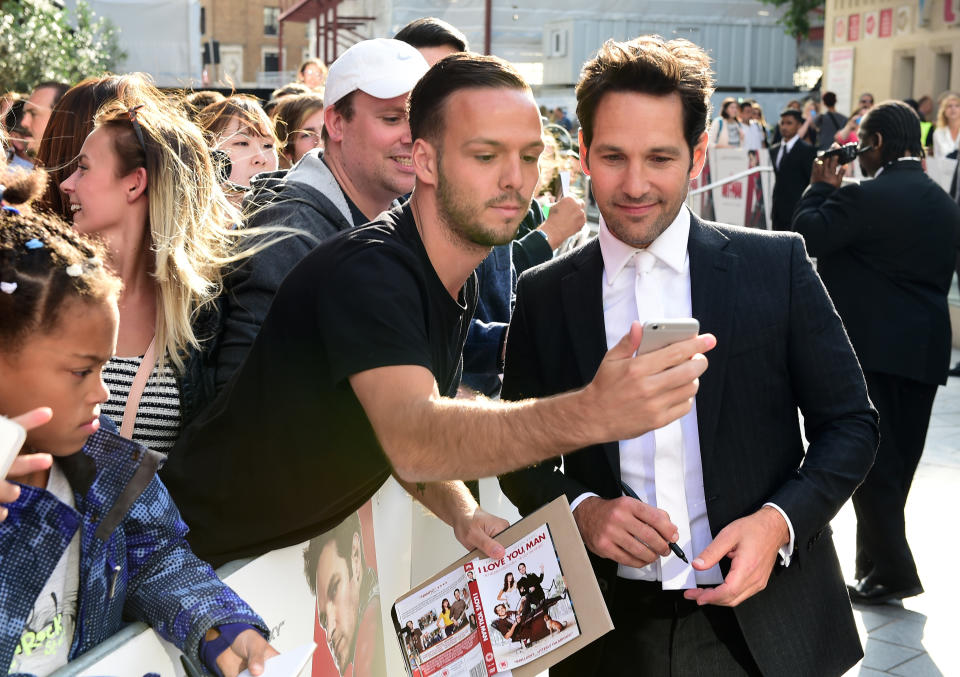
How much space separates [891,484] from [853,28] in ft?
116

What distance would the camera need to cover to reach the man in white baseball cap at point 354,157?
3461 mm

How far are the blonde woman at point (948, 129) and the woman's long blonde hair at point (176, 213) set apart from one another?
12.7 m

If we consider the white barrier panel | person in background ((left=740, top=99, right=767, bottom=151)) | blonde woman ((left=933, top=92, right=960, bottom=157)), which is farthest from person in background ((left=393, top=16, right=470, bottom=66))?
person in background ((left=740, top=99, right=767, bottom=151))

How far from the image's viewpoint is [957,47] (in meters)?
32.1

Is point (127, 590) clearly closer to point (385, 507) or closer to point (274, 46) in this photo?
point (385, 507)

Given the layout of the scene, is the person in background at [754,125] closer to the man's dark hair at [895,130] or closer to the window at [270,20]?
the man's dark hair at [895,130]

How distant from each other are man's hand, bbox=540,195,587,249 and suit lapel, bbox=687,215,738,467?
6.03 ft

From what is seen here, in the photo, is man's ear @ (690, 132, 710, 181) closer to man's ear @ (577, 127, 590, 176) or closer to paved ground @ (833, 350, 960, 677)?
man's ear @ (577, 127, 590, 176)

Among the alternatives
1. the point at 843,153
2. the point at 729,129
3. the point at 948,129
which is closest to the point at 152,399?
the point at 843,153

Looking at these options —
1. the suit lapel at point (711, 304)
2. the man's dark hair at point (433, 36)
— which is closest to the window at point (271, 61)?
the man's dark hair at point (433, 36)

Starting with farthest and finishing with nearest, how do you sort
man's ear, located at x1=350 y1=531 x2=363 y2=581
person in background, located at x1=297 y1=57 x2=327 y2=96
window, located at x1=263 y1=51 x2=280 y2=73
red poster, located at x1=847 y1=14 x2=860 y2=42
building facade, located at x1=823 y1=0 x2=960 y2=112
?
window, located at x1=263 y1=51 x2=280 y2=73 < red poster, located at x1=847 y1=14 x2=860 y2=42 < building facade, located at x1=823 y1=0 x2=960 y2=112 < person in background, located at x1=297 y1=57 x2=327 y2=96 < man's ear, located at x1=350 y1=531 x2=363 y2=581

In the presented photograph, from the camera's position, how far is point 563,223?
180 inches

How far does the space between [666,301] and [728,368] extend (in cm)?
23

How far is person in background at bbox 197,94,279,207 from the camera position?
5238mm
